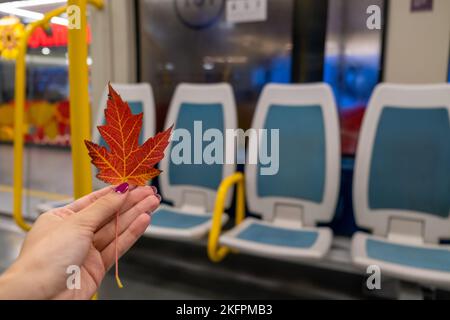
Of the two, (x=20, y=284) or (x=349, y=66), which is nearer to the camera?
(x=20, y=284)

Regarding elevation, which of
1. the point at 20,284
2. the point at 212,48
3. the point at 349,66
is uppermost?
the point at 212,48

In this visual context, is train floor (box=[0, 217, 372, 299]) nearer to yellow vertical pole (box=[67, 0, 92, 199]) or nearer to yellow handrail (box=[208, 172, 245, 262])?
yellow handrail (box=[208, 172, 245, 262])

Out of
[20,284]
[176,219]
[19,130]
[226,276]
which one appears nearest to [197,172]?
[176,219]

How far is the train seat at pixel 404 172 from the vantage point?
1.39m

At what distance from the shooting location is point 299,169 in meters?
1.63

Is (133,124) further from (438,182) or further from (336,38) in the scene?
(336,38)

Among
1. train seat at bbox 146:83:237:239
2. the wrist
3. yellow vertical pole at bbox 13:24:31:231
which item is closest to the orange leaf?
the wrist

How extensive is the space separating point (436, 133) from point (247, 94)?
98 cm

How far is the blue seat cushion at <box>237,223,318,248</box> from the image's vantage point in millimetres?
1378

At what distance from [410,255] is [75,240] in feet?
4.05

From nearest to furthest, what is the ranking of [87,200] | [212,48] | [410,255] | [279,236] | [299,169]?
[87,200], [410,255], [279,236], [299,169], [212,48]

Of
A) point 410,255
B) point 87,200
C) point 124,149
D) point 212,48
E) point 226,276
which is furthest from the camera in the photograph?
point 212,48

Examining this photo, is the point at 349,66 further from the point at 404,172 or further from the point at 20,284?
the point at 20,284
